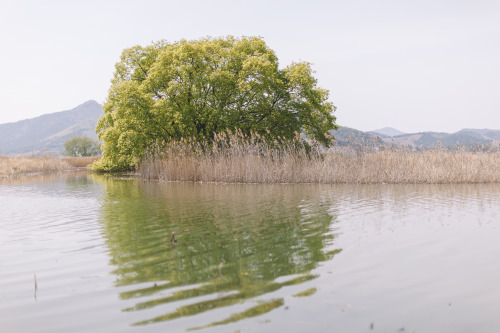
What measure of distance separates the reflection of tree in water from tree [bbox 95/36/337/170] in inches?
693

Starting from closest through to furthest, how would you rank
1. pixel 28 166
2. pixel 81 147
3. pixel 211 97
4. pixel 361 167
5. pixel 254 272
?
pixel 254 272 < pixel 361 167 < pixel 211 97 < pixel 28 166 < pixel 81 147

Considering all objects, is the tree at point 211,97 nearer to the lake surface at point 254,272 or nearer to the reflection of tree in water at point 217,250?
the reflection of tree in water at point 217,250

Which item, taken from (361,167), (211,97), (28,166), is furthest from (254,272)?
(28,166)

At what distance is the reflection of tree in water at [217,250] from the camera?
4828 mm

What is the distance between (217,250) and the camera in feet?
22.7

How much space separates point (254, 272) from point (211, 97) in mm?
24619

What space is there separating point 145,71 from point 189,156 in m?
11.2

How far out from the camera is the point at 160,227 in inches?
366

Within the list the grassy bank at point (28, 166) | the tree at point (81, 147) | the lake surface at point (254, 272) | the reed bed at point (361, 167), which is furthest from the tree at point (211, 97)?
the tree at point (81, 147)

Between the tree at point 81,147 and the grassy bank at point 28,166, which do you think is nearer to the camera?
the grassy bank at point 28,166

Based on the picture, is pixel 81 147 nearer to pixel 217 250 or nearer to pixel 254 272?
pixel 217 250

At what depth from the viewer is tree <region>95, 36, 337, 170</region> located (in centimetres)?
2909

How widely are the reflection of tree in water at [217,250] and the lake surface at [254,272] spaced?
0.03 metres

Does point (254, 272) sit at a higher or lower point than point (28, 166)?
lower
